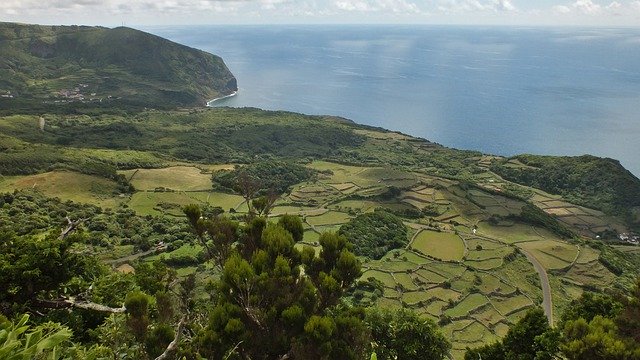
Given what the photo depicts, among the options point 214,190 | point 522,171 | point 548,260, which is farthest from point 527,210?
point 214,190

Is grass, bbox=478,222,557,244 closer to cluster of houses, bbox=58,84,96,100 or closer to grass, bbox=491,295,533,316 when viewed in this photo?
grass, bbox=491,295,533,316

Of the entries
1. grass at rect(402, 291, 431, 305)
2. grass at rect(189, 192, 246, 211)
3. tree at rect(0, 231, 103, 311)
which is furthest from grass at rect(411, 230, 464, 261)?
tree at rect(0, 231, 103, 311)

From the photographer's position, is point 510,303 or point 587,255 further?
point 587,255

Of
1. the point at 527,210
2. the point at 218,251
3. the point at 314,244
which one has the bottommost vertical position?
the point at 527,210

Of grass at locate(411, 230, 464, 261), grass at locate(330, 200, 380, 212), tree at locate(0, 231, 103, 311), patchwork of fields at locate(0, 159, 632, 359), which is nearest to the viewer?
tree at locate(0, 231, 103, 311)

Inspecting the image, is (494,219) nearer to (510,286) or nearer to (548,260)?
(548,260)

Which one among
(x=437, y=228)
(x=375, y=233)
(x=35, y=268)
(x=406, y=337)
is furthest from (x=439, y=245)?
(x=35, y=268)

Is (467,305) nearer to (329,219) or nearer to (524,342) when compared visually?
(524,342)
